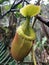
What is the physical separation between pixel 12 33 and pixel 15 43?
991 millimetres

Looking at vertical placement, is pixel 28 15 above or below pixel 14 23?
above

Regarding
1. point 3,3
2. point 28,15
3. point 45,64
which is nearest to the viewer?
point 28,15

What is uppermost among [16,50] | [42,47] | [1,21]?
[16,50]

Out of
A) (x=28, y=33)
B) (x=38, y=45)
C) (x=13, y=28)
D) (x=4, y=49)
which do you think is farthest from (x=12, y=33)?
(x=28, y=33)

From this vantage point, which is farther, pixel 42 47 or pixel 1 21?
pixel 1 21

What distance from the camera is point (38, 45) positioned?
6.15ft

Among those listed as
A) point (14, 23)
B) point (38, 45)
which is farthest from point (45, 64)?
point (14, 23)

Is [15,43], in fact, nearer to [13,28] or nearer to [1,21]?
[13,28]

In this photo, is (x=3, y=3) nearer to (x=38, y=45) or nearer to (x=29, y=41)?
(x=38, y=45)

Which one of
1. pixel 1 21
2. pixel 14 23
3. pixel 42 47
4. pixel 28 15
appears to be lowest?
pixel 42 47

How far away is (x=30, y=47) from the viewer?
2.21 feet

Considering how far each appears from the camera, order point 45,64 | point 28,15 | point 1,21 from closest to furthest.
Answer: point 28,15
point 45,64
point 1,21

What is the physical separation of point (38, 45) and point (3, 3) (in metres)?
0.52

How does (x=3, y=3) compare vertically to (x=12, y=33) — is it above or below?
above
